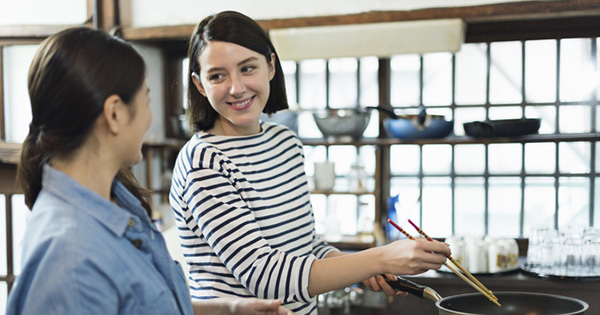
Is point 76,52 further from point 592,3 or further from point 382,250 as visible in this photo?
point 592,3

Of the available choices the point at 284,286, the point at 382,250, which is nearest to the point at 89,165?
the point at 284,286

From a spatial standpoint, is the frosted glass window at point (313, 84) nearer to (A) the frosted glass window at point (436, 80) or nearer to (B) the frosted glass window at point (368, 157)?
(B) the frosted glass window at point (368, 157)

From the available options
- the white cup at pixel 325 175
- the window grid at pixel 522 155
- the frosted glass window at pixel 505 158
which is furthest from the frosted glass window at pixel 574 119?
the white cup at pixel 325 175

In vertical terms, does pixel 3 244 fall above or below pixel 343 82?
below

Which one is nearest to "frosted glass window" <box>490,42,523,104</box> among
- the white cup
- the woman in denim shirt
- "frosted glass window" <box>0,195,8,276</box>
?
the white cup

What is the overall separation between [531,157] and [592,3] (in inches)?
32.6

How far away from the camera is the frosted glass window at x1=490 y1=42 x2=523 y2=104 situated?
3.04m

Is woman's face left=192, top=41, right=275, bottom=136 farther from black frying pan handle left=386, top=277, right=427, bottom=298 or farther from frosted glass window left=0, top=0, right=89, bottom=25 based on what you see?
frosted glass window left=0, top=0, right=89, bottom=25

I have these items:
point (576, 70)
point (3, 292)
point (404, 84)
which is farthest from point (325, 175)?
point (3, 292)

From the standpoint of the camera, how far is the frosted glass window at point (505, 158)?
3057mm

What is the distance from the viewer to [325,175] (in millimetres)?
3090

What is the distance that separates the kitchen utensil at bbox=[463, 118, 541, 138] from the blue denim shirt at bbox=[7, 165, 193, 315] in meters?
2.05

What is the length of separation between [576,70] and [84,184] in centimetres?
265

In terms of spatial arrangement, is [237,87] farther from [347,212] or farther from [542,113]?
[542,113]
